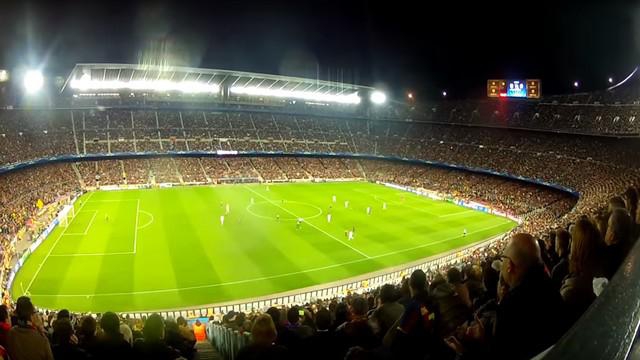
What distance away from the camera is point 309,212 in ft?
148

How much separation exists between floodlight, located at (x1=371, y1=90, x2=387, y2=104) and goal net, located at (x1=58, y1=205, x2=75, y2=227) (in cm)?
5669

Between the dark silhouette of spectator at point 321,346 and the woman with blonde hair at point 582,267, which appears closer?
the woman with blonde hair at point 582,267

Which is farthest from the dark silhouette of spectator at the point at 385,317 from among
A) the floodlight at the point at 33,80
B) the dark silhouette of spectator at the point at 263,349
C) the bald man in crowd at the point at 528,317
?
the floodlight at the point at 33,80

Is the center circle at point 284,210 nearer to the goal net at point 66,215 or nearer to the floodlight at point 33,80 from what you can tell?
the goal net at point 66,215

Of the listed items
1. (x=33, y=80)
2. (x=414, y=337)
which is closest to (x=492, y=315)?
(x=414, y=337)

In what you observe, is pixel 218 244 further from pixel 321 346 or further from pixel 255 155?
pixel 255 155

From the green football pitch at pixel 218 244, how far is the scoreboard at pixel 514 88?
21.6m

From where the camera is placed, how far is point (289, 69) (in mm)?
73000

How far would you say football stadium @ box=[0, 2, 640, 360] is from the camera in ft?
12.8

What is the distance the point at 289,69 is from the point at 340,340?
7101 centimetres

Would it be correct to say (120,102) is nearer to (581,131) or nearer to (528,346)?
(581,131)

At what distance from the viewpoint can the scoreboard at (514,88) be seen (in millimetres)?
60219

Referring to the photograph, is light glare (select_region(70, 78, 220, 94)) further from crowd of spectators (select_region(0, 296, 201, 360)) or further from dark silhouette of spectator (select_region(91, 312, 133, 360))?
dark silhouette of spectator (select_region(91, 312, 133, 360))

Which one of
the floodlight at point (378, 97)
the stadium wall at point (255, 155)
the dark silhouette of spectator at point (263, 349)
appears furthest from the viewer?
the floodlight at point (378, 97)
